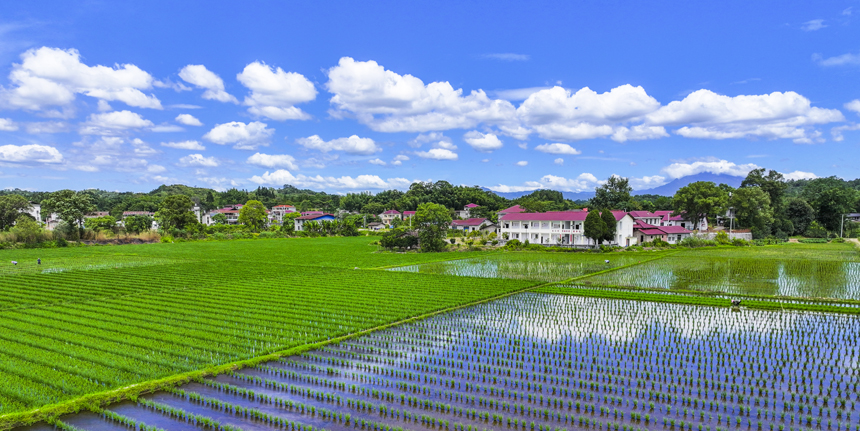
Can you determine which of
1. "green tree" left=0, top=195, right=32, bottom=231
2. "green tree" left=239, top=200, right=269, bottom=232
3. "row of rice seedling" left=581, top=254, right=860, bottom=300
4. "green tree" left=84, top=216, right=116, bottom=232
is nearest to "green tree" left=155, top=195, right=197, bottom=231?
"green tree" left=84, top=216, right=116, bottom=232

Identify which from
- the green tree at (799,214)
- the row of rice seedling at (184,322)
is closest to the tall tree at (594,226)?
the row of rice seedling at (184,322)

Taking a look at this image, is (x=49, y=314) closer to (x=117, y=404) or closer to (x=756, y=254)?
(x=117, y=404)

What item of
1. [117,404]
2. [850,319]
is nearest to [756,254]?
[850,319]

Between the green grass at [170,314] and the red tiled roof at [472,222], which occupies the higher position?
the red tiled roof at [472,222]

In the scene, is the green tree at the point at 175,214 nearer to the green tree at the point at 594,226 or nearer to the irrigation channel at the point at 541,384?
the green tree at the point at 594,226

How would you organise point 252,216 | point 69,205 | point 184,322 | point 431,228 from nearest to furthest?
point 184,322, point 431,228, point 69,205, point 252,216

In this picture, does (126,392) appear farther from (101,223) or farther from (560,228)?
(101,223)

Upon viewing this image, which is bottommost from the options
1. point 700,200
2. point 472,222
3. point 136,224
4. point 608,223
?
point 608,223

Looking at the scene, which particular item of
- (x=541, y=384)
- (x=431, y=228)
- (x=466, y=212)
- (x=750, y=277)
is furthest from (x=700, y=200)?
(x=541, y=384)
